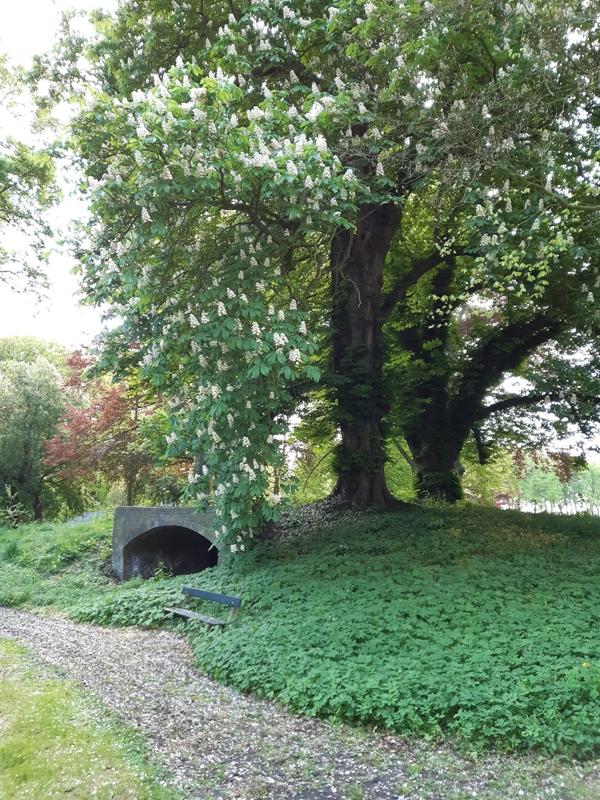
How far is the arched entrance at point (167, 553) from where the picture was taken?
15070 millimetres

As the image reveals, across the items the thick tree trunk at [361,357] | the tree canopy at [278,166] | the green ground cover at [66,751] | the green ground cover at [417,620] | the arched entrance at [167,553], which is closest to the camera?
the green ground cover at [66,751]

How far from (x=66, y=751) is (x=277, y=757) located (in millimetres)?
1763

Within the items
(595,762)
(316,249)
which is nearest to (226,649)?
(595,762)

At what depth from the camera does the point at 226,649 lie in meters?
7.86

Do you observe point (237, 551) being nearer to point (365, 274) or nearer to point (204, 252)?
point (204, 252)

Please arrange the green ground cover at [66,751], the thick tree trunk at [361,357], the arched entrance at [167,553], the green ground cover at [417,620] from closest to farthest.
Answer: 1. the green ground cover at [66,751]
2. the green ground cover at [417,620]
3. the thick tree trunk at [361,357]
4. the arched entrance at [167,553]

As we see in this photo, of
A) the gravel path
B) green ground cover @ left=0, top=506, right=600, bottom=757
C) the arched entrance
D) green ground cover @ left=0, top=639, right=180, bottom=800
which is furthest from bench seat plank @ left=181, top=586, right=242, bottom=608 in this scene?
the arched entrance

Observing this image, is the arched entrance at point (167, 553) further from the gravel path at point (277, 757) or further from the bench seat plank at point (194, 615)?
the gravel path at point (277, 757)

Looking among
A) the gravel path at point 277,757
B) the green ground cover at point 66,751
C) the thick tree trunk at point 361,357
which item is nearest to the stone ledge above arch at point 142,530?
the thick tree trunk at point 361,357

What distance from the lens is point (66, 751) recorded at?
4891mm

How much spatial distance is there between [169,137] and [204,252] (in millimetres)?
2754

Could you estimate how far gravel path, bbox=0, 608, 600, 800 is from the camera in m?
4.45

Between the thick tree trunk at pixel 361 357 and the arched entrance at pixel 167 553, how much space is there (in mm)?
4164

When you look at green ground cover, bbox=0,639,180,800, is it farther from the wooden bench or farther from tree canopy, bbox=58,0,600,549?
tree canopy, bbox=58,0,600,549
